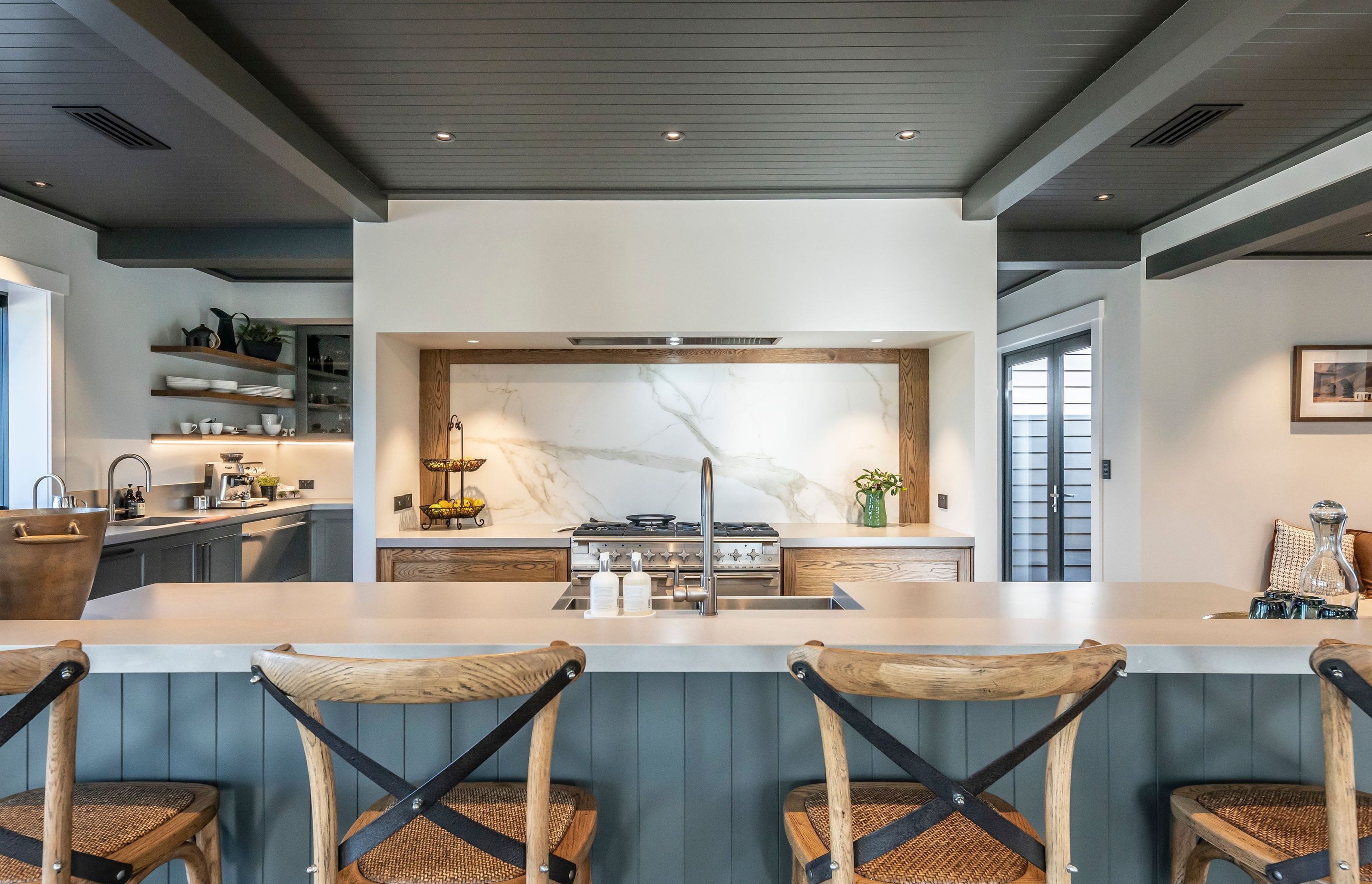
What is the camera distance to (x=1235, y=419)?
4250mm

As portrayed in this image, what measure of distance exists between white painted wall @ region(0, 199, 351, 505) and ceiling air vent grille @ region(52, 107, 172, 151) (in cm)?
122

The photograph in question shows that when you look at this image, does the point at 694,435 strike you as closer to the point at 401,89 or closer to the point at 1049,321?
the point at 401,89

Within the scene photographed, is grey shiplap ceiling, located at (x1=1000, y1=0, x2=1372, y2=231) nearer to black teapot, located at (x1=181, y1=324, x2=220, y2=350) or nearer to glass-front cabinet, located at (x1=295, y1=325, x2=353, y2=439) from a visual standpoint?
glass-front cabinet, located at (x1=295, y1=325, x2=353, y2=439)

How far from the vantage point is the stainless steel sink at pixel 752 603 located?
7.31 feet

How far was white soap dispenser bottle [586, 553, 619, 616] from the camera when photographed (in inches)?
76.0

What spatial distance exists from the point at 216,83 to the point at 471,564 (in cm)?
222

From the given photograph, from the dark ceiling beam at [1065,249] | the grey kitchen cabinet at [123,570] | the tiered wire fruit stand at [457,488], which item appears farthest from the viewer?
the dark ceiling beam at [1065,249]

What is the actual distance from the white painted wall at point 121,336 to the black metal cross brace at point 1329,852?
4865mm

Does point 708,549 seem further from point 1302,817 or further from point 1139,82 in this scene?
point 1139,82

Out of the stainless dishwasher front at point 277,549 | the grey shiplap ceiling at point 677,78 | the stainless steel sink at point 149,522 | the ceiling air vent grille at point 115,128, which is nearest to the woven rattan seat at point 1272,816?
the grey shiplap ceiling at point 677,78

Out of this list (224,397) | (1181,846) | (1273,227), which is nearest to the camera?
(1181,846)

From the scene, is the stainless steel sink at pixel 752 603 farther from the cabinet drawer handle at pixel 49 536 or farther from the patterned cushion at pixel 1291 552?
the patterned cushion at pixel 1291 552

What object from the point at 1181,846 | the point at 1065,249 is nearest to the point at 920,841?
the point at 1181,846

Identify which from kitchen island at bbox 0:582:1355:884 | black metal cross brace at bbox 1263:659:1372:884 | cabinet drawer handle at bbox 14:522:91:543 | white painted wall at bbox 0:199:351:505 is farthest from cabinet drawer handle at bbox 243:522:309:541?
black metal cross brace at bbox 1263:659:1372:884
